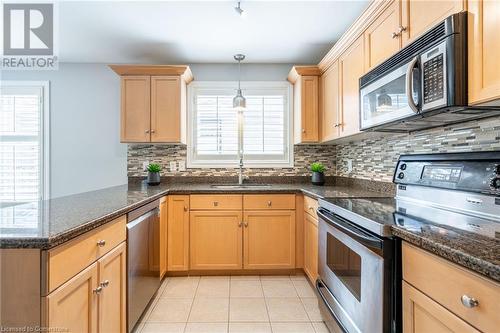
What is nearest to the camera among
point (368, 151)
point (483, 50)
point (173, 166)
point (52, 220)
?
point (483, 50)

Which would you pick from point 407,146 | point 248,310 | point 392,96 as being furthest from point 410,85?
point 248,310

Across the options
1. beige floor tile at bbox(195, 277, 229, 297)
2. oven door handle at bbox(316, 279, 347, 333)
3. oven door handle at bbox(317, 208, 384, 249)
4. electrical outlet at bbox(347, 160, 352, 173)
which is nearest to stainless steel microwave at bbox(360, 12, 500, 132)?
oven door handle at bbox(317, 208, 384, 249)

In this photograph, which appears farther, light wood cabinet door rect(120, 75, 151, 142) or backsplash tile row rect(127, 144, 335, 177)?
backsplash tile row rect(127, 144, 335, 177)

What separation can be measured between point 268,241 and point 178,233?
2.93ft

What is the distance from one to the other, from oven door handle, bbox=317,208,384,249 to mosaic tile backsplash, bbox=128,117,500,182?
2.48 ft

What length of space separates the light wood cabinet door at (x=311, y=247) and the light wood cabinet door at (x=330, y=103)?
827mm

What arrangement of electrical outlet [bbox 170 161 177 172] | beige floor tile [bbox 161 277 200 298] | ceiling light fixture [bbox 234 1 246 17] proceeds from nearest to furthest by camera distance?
ceiling light fixture [bbox 234 1 246 17] → beige floor tile [bbox 161 277 200 298] → electrical outlet [bbox 170 161 177 172]

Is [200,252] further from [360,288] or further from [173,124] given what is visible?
[360,288]

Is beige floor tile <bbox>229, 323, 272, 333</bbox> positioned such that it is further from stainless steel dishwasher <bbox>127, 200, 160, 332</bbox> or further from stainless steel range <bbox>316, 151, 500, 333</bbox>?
stainless steel dishwasher <bbox>127, 200, 160, 332</bbox>

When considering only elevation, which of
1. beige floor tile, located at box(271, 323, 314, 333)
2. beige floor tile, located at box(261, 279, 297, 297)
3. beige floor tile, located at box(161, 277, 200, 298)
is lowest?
beige floor tile, located at box(271, 323, 314, 333)

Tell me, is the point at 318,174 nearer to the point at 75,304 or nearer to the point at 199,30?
the point at 199,30

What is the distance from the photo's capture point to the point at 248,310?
2141mm

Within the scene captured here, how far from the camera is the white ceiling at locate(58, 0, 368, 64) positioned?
2256 millimetres

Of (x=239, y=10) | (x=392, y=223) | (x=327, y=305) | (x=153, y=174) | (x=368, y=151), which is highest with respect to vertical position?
(x=239, y=10)
